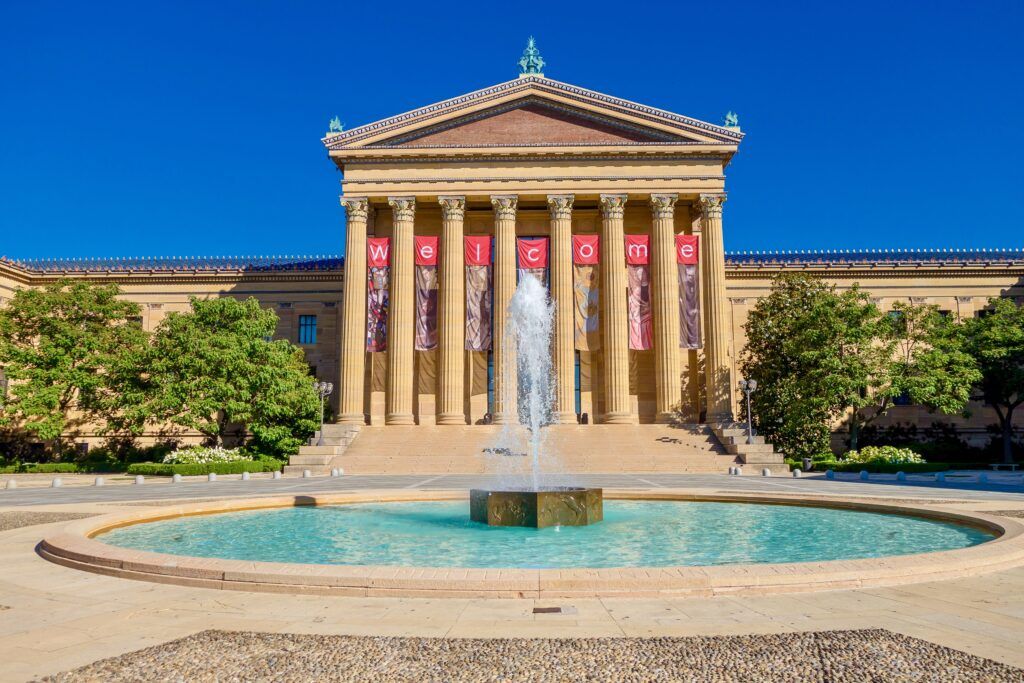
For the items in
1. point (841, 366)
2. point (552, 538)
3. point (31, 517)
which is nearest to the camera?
point (552, 538)

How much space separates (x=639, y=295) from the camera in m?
45.0

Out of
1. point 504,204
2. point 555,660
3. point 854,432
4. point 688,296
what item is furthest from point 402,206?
point 555,660

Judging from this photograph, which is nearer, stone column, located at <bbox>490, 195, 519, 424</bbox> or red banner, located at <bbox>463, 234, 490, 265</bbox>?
stone column, located at <bbox>490, 195, 519, 424</bbox>

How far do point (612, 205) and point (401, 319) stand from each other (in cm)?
1510

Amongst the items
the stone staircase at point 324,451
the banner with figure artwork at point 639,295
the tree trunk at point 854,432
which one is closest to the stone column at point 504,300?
the banner with figure artwork at point 639,295

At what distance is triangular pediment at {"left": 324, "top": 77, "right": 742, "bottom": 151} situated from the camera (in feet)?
153

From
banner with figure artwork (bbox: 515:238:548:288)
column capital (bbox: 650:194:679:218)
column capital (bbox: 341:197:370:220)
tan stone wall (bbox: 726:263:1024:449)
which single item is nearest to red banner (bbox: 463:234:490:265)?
banner with figure artwork (bbox: 515:238:548:288)

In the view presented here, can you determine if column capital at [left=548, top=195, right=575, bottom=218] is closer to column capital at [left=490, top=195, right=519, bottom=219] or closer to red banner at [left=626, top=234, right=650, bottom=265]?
column capital at [left=490, top=195, right=519, bottom=219]

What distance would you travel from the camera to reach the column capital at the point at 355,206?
1839 inches

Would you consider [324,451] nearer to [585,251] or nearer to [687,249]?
[585,251]

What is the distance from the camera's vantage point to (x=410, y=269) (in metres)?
46.2

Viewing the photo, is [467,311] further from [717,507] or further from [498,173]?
[717,507]

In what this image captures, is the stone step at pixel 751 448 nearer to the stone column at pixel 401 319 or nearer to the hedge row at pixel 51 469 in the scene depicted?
the stone column at pixel 401 319

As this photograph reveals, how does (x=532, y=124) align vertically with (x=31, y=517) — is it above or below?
above
